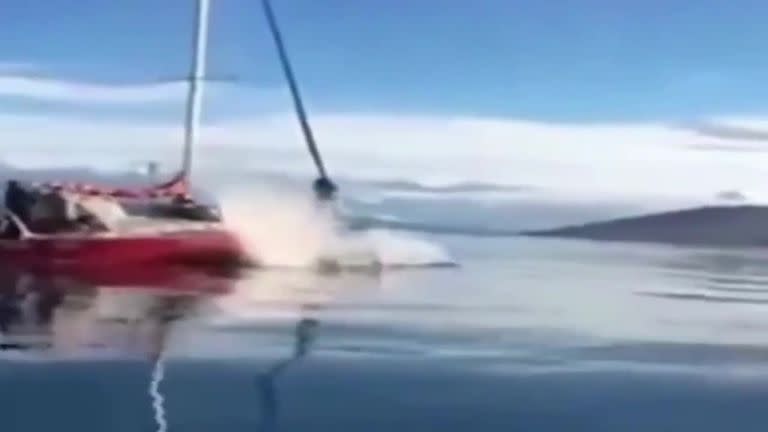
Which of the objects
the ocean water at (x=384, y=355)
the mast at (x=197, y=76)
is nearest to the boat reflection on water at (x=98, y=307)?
the ocean water at (x=384, y=355)

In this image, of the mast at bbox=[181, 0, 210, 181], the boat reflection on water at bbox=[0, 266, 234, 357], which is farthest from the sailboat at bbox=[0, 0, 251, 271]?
the boat reflection on water at bbox=[0, 266, 234, 357]

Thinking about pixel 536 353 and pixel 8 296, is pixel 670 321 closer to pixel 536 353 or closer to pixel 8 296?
pixel 536 353

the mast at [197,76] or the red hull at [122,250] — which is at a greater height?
the mast at [197,76]

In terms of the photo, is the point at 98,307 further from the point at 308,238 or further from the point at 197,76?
the point at 308,238

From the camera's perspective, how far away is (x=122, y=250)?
33.5 feet

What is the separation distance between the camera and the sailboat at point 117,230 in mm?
9797

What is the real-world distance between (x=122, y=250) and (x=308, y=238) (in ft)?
4.52

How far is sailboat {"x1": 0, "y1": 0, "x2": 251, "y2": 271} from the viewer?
9.80 meters

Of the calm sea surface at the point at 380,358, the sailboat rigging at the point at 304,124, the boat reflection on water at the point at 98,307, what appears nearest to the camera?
the calm sea surface at the point at 380,358

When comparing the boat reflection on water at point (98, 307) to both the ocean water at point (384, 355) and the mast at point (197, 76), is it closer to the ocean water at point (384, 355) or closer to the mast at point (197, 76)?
the ocean water at point (384, 355)

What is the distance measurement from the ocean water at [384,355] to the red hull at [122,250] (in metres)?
0.55

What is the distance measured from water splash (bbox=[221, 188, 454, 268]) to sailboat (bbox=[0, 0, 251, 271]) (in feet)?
0.91

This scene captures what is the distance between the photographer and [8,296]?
7121 mm

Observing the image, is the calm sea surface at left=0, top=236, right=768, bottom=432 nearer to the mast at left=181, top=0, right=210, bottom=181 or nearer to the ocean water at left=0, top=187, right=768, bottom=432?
the ocean water at left=0, top=187, right=768, bottom=432
